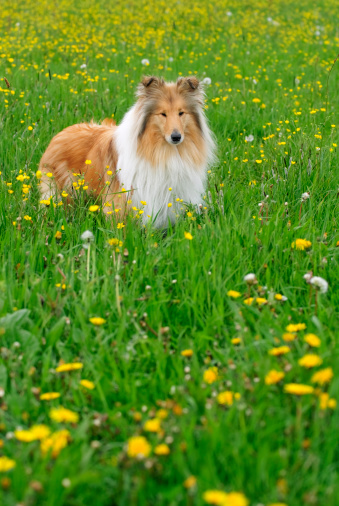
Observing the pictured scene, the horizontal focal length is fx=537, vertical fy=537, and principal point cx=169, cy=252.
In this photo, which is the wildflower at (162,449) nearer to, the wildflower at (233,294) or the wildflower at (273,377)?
the wildflower at (273,377)

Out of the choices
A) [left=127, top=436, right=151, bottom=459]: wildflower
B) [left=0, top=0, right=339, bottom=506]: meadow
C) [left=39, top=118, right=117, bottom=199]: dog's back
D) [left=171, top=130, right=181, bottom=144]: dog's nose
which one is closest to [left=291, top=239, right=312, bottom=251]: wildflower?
[left=0, top=0, right=339, bottom=506]: meadow

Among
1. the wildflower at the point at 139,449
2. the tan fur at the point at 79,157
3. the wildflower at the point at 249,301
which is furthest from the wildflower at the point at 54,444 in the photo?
the tan fur at the point at 79,157

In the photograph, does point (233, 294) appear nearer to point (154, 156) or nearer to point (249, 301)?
point (249, 301)

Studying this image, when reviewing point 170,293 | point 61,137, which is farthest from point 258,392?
point 61,137

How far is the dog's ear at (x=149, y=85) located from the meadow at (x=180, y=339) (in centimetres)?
88

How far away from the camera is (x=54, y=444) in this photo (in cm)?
170

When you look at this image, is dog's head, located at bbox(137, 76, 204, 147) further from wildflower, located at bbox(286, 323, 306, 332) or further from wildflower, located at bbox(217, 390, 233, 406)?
wildflower, located at bbox(217, 390, 233, 406)

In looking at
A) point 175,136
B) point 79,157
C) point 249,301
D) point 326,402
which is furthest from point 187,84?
point 326,402

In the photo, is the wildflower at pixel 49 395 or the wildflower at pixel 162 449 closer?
the wildflower at pixel 162 449

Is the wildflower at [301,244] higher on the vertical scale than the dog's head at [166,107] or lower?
lower

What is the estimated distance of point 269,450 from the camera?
183cm

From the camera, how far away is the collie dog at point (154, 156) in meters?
4.30

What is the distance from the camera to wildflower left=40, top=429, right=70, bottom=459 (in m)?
1.66

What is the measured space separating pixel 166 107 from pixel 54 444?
124 inches
